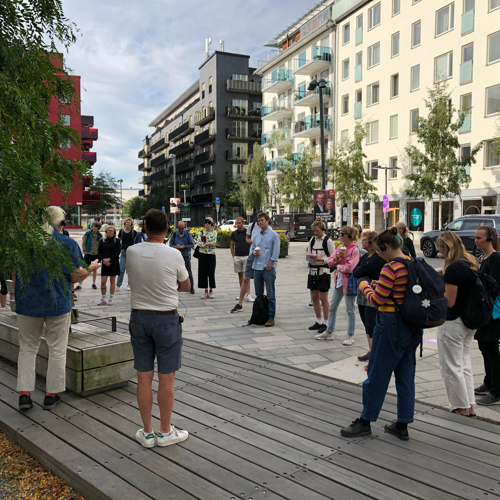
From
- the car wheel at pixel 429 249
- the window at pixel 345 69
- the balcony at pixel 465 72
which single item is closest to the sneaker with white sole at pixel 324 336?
the car wheel at pixel 429 249

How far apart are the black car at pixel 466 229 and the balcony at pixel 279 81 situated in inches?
1211

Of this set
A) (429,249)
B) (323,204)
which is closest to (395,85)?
(429,249)

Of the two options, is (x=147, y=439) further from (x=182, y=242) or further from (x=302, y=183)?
(x=302, y=183)

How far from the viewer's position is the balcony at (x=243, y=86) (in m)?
67.3

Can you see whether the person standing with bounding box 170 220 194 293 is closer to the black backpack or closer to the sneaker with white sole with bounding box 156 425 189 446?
the black backpack

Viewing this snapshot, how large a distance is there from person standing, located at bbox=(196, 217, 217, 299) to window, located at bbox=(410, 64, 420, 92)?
26.3m

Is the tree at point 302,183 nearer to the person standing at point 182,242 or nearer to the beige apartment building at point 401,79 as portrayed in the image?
the beige apartment building at point 401,79

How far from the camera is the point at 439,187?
85.5 feet

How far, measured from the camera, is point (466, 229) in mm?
19312

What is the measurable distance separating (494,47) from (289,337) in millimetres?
26221

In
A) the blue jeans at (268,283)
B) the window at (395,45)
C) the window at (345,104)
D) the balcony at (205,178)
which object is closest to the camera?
the blue jeans at (268,283)

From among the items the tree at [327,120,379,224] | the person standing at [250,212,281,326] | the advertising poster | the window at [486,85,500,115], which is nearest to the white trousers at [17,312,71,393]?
the person standing at [250,212,281,326]

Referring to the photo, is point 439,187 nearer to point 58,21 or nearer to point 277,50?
point 58,21

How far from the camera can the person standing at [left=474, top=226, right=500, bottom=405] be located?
487cm
